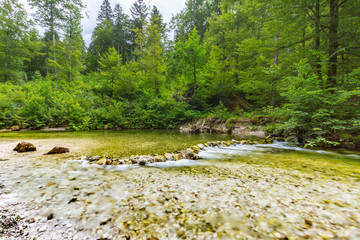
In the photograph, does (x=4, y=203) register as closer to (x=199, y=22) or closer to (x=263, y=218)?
(x=263, y=218)

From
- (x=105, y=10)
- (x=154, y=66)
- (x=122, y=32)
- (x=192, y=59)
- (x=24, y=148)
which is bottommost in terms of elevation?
(x=24, y=148)

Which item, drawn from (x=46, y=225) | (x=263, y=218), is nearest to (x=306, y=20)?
(x=263, y=218)

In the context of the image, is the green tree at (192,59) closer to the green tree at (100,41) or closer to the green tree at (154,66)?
the green tree at (154,66)

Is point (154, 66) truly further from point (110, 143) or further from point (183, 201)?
point (183, 201)

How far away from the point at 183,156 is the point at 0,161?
188 inches

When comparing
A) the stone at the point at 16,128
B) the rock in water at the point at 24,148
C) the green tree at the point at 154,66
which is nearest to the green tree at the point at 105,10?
the green tree at the point at 154,66

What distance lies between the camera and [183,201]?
6.41ft

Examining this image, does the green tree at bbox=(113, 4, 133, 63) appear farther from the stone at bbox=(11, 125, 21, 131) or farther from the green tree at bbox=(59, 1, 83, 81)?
the stone at bbox=(11, 125, 21, 131)

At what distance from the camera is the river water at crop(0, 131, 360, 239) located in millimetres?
1382

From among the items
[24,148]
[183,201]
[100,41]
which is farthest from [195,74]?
[100,41]

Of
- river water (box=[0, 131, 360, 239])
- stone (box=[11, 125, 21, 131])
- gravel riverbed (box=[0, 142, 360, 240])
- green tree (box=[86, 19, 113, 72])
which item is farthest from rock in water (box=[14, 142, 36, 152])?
green tree (box=[86, 19, 113, 72])

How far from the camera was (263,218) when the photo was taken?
1.55 meters

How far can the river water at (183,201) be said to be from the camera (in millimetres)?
1382

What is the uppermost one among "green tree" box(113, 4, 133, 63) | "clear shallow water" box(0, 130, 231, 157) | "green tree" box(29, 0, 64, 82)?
"green tree" box(113, 4, 133, 63)
